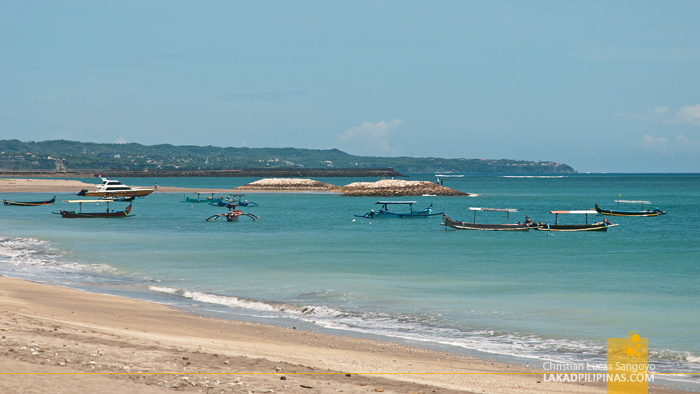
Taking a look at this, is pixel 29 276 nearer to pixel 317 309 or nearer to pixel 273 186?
pixel 317 309

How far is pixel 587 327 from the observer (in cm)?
1559

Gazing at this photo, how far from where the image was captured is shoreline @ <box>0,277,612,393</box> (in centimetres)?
836

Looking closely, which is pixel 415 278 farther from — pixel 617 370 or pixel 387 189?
pixel 387 189

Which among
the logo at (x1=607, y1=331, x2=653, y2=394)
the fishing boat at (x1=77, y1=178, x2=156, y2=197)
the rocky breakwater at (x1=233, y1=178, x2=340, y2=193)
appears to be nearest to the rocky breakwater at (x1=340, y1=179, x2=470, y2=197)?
the rocky breakwater at (x1=233, y1=178, x2=340, y2=193)

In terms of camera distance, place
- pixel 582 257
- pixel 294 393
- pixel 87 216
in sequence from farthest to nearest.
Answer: pixel 87 216 < pixel 582 257 < pixel 294 393

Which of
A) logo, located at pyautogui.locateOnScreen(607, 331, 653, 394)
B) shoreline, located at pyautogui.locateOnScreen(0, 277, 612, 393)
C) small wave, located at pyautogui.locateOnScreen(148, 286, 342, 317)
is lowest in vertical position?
small wave, located at pyautogui.locateOnScreen(148, 286, 342, 317)

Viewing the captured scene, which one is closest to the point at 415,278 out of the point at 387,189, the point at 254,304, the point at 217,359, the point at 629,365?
the point at 254,304

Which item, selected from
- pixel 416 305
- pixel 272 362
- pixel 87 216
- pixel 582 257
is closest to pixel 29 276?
pixel 416 305

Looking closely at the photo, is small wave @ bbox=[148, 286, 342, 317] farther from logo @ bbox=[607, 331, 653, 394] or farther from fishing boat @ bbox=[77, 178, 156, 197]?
fishing boat @ bbox=[77, 178, 156, 197]

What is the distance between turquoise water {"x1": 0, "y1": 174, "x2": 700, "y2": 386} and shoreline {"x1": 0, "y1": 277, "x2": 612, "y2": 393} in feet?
6.61

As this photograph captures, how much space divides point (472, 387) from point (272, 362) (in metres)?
3.41

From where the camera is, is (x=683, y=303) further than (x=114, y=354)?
Yes

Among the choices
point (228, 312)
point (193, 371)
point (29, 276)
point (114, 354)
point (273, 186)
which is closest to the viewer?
point (193, 371)

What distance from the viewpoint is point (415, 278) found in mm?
24000
